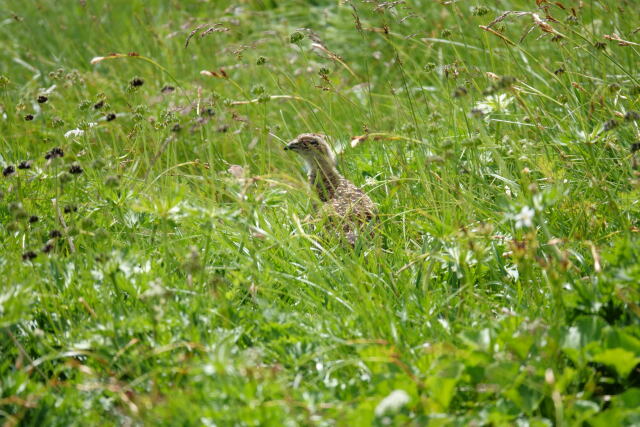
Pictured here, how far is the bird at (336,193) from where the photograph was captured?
4.11 metres

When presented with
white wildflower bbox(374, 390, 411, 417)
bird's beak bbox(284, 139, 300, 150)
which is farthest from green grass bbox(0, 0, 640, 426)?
bird's beak bbox(284, 139, 300, 150)

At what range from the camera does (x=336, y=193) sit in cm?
467

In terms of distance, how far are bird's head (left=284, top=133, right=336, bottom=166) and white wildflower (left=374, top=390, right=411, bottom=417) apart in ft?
8.84

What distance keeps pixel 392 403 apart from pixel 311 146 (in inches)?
114

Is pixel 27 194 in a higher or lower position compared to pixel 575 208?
higher

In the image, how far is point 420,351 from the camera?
310cm

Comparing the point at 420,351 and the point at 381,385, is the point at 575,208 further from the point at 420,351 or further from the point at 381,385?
the point at 381,385

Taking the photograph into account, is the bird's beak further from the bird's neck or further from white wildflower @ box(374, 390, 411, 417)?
white wildflower @ box(374, 390, 411, 417)

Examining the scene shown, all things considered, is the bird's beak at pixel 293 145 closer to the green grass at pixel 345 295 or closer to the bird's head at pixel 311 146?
the bird's head at pixel 311 146

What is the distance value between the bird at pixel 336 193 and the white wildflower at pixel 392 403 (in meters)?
1.35

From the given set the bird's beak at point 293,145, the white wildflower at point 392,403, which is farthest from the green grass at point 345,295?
the bird's beak at point 293,145

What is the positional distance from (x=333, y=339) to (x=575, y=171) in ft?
6.22

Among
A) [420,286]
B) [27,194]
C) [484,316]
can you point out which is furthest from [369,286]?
[27,194]

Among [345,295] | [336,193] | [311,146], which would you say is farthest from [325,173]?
[345,295]
